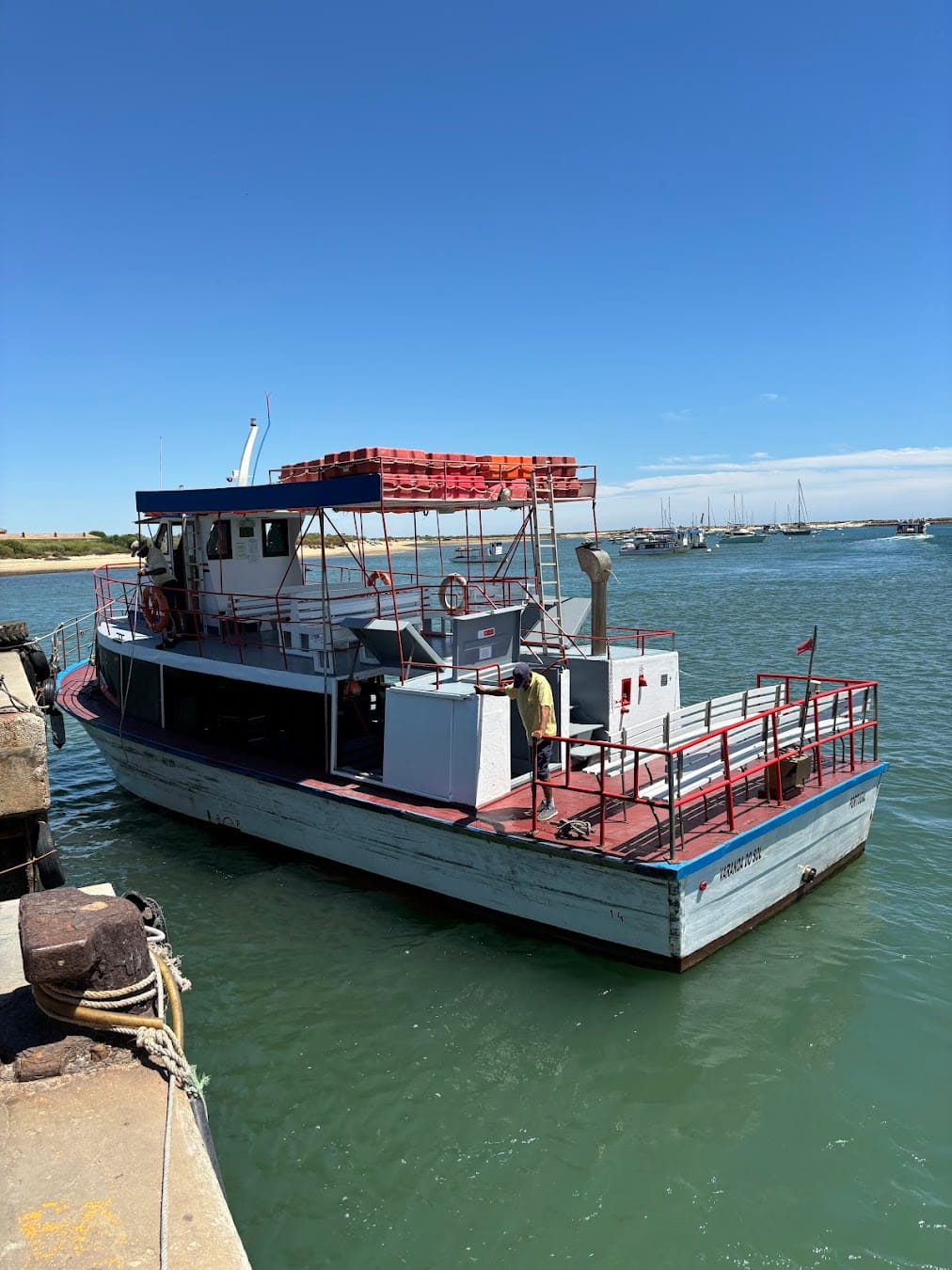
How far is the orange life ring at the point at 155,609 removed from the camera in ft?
44.2

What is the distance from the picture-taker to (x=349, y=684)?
11148 millimetres

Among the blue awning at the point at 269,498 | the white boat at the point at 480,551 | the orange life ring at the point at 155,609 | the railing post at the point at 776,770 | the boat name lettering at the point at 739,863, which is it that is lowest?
the boat name lettering at the point at 739,863

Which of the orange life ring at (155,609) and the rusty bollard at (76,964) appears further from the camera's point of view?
Result: the orange life ring at (155,609)

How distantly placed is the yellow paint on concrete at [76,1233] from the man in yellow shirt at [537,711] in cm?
554

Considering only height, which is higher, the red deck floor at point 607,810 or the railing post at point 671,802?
the railing post at point 671,802

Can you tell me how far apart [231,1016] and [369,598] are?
6.64m

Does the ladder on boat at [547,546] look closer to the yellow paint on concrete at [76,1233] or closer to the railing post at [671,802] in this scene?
the railing post at [671,802]

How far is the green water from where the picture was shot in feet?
18.2

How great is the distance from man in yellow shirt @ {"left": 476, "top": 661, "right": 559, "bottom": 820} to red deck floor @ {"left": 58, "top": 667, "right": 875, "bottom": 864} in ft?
0.58

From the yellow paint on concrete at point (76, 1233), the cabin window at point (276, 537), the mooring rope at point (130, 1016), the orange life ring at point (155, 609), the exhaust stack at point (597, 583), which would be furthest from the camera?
the cabin window at point (276, 537)

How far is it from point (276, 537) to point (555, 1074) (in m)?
9.55

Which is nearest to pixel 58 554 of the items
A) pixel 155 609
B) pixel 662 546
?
pixel 662 546

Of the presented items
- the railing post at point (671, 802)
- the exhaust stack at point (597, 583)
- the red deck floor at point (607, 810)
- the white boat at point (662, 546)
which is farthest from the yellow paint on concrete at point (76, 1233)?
the white boat at point (662, 546)

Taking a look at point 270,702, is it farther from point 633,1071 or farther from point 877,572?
point 877,572
